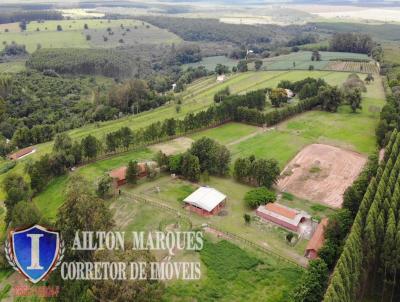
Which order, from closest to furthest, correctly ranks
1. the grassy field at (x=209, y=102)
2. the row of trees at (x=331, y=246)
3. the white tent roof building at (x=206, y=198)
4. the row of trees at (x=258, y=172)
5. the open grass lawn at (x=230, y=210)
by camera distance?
the row of trees at (x=331, y=246), the open grass lawn at (x=230, y=210), the white tent roof building at (x=206, y=198), the row of trees at (x=258, y=172), the grassy field at (x=209, y=102)

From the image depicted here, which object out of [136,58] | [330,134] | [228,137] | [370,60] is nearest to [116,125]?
[228,137]

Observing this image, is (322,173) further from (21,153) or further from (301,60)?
(301,60)

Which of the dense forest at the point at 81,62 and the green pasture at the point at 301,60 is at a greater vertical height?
the green pasture at the point at 301,60

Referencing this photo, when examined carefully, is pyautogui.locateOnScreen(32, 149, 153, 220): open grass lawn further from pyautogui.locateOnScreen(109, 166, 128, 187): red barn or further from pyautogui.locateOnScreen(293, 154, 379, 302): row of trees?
pyautogui.locateOnScreen(293, 154, 379, 302): row of trees

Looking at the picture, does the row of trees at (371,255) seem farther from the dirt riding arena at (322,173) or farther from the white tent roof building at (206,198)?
the white tent roof building at (206,198)

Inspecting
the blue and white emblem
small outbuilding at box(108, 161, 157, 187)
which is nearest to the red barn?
small outbuilding at box(108, 161, 157, 187)

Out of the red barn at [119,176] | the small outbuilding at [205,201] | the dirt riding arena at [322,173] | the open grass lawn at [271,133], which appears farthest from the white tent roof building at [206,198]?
the open grass lawn at [271,133]
